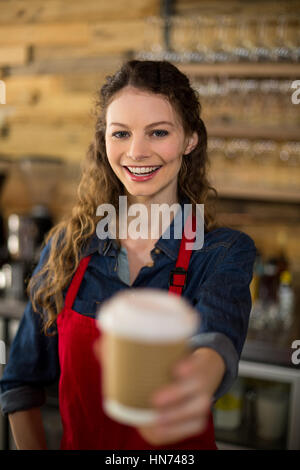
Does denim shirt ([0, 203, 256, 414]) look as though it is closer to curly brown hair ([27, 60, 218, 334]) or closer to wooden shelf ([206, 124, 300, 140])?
curly brown hair ([27, 60, 218, 334])

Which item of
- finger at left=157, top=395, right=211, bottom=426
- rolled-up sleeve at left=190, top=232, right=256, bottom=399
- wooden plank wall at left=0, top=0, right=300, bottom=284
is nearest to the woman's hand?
finger at left=157, top=395, right=211, bottom=426

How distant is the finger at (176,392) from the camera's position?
0.56m

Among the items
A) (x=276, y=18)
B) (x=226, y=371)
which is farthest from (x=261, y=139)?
(x=226, y=371)

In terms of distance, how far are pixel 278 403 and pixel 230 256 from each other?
1.42 metres

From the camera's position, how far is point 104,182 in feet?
4.58

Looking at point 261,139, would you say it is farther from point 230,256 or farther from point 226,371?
point 226,371

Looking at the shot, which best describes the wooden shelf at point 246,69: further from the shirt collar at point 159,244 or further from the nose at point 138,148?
the nose at point 138,148

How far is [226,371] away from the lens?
826mm

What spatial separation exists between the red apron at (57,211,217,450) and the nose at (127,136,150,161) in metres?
0.25

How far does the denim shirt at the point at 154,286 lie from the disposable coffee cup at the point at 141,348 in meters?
0.37

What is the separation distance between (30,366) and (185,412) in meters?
0.80

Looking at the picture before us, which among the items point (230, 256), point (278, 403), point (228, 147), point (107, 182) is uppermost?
point (228, 147)

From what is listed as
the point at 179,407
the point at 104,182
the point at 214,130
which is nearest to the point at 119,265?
the point at 104,182

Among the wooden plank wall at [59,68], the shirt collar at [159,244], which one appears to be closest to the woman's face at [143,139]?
the shirt collar at [159,244]
